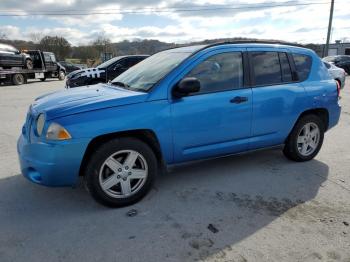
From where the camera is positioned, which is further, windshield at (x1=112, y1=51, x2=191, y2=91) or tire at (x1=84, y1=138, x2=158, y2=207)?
windshield at (x1=112, y1=51, x2=191, y2=91)

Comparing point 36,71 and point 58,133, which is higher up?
point 58,133

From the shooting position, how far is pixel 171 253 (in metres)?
2.90

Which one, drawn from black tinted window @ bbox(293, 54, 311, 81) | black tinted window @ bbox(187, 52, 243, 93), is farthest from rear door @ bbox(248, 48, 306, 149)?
black tinted window @ bbox(187, 52, 243, 93)

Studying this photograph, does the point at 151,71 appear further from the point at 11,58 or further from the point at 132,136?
the point at 11,58

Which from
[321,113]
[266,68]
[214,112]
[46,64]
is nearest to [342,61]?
[46,64]

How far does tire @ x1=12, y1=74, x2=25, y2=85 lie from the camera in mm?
21500

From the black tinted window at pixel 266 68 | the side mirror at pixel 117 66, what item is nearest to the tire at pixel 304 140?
the black tinted window at pixel 266 68

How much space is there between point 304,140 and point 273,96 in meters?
1.07

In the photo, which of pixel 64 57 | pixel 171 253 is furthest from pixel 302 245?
pixel 64 57

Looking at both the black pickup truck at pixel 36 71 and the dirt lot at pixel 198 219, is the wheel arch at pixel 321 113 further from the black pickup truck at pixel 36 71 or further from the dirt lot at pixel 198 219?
the black pickup truck at pixel 36 71

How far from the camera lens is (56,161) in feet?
11.0

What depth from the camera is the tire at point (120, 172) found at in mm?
3521

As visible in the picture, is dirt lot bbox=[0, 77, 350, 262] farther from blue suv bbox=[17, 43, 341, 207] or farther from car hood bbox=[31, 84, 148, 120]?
car hood bbox=[31, 84, 148, 120]

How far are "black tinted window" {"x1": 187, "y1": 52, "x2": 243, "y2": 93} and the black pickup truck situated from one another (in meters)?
19.4
